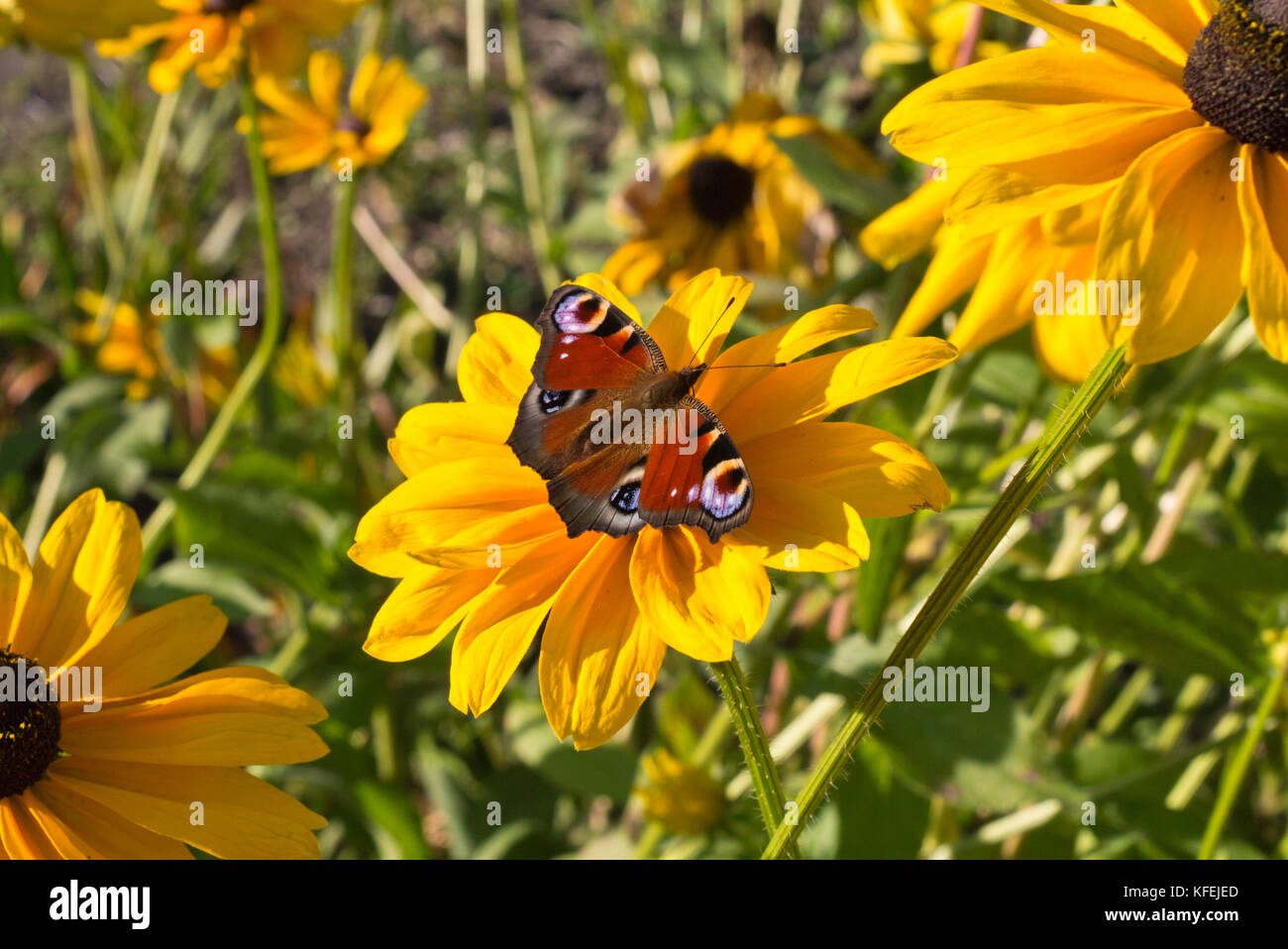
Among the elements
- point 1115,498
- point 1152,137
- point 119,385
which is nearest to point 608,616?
point 1152,137

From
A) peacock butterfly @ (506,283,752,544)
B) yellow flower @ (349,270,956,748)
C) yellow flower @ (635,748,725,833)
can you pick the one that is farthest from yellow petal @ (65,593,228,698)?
yellow flower @ (635,748,725,833)

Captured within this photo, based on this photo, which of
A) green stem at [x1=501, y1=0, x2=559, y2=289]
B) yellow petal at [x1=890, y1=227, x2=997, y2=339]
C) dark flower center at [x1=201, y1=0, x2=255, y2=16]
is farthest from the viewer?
green stem at [x1=501, y1=0, x2=559, y2=289]

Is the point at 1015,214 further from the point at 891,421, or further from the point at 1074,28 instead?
the point at 891,421

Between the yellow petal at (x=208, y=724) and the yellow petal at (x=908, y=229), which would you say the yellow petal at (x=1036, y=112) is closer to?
the yellow petal at (x=908, y=229)

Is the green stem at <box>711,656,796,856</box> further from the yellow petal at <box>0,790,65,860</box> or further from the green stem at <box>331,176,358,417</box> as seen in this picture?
the green stem at <box>331,176,358,417</box>

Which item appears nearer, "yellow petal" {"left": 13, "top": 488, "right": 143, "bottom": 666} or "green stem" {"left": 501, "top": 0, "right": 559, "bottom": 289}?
"yellow petal" {"left": 13, "top": 488, "right": 143, "bottom": 666}
